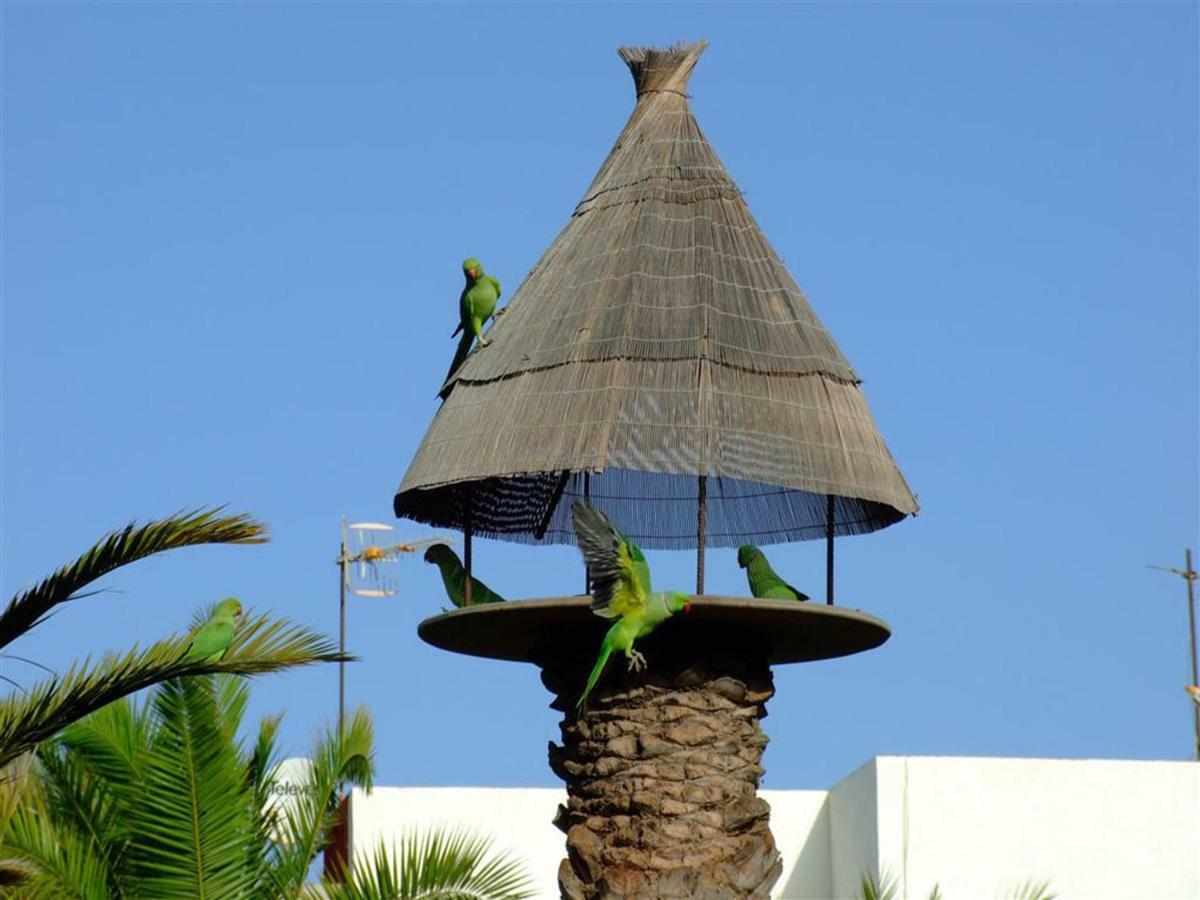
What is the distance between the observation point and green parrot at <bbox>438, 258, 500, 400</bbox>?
45.0 feet

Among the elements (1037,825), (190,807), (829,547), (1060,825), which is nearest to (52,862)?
(190,807)

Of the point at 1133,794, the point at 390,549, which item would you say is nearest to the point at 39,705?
the point at 1133,794

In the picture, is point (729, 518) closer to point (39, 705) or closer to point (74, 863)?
point (74, 863)

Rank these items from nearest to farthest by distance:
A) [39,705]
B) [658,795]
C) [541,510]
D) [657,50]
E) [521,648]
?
[39,705] → [658,795] → [521,648] → [657,50] → [541,510]

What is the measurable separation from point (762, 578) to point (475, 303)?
237 centimetres

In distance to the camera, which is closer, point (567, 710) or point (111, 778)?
point (567, 710)

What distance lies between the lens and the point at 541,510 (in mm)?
15344

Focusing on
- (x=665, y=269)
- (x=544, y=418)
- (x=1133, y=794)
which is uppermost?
(x=665, y=269)

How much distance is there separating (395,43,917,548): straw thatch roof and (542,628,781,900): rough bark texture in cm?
109

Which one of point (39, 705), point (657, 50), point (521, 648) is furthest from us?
point (657, 50)

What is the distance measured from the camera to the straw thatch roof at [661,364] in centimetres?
1235

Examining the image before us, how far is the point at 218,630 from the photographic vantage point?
501 inches

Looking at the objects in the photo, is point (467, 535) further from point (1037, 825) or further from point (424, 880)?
point (1037, 825)

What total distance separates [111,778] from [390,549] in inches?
604
